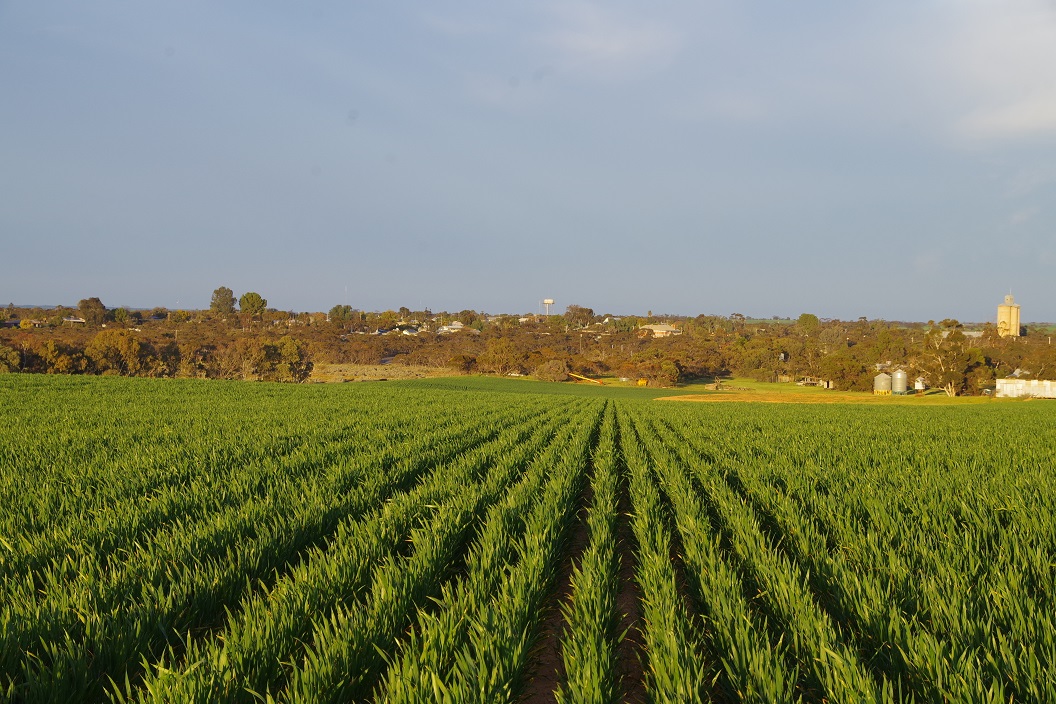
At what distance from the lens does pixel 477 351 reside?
364 feet

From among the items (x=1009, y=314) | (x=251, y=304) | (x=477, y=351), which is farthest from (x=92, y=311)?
(x=1009, y=314)

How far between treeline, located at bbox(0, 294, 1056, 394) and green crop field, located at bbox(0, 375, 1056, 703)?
232ft

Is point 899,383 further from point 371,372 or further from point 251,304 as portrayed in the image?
point 251,304

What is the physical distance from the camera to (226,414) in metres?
18.3

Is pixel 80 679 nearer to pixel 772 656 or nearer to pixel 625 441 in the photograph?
pixel 772 656

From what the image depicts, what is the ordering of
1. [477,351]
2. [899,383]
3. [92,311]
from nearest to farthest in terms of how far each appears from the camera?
[899,383], [477,351], [92,311]

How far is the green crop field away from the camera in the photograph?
113 inches

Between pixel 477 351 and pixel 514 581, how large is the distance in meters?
107

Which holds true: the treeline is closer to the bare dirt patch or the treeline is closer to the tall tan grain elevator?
the bare dirt patch

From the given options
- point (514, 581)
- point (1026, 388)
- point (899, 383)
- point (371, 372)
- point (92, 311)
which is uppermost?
point (92, 311)

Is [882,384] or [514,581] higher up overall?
[514,581]

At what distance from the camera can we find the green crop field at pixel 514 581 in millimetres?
2879

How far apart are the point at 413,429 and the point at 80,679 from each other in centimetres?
1214

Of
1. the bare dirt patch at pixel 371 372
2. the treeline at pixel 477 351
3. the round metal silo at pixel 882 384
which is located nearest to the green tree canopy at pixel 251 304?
the treeline at pixel 477 351
